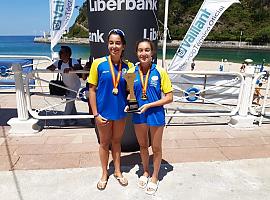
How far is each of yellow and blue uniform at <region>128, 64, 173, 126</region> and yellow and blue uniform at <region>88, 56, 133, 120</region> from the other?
154mm

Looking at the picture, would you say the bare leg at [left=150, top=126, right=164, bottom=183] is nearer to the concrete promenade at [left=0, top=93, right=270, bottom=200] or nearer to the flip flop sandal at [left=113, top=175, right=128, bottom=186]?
the concrete promenade at [left=0, top=93, right=270, bottom=200]

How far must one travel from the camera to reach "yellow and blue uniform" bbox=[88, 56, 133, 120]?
2.70 meters

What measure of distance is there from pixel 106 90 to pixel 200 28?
5.10 m

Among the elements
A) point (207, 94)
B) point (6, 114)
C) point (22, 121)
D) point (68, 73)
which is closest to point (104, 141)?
point (68, 73)

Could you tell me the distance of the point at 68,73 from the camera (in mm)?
4598

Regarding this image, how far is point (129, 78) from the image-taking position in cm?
263

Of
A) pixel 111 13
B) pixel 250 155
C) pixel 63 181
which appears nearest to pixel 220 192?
pixel 250 155

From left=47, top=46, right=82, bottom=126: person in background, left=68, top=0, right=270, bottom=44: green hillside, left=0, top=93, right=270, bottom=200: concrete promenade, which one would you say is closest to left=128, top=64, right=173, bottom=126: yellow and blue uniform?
left=0, top=93, right=270, bottom=200: concrete promenade

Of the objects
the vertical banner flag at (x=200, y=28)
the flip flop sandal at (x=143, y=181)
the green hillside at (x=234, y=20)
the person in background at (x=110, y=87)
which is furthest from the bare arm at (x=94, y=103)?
the green hillside at (x=234, y=20)

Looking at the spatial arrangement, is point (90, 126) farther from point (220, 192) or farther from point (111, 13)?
point (220, 192)

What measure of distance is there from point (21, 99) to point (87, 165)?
1.87 meters

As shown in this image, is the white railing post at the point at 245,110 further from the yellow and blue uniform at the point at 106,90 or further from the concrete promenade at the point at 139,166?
the yellow and blue uniform at the point at 106,90

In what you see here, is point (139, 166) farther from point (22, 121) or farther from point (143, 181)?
point (22, 121)

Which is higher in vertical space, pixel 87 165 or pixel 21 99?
Answer: pixel 21 99
